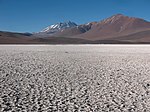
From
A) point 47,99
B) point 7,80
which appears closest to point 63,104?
point 47,99

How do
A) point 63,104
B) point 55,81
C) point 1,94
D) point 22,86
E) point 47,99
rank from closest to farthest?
point 63,104, point 47,99, point 1,94, point 22,86, point 55,81

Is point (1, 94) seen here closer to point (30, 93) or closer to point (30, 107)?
point (30, 93)

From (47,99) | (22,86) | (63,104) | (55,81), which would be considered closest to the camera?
(63,104)

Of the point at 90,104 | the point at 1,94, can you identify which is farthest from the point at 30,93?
the point at 90,104

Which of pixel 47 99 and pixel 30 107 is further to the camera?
→ pixel 47 99

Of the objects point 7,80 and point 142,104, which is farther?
point 7,80

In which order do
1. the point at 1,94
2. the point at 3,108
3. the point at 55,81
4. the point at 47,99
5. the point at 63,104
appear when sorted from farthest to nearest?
1. the point at 55,81
2. the point at 1,94
3. the point at 47,99
4. the point at 63,104
5. the point at 3,108

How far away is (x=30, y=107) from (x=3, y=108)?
0.57 m

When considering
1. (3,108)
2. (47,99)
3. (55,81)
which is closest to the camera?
(3,108)

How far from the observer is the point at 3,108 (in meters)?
5.38

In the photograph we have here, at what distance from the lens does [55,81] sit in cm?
858

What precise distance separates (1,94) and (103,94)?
2.70 meters

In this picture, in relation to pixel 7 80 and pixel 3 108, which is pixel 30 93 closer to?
pixel 3 108

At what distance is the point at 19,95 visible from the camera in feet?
21.5
